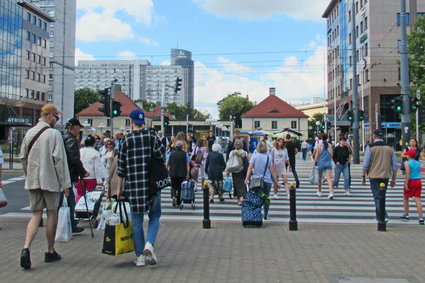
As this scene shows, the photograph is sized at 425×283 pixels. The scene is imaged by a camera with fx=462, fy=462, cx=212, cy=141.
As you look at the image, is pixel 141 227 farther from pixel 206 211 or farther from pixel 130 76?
pixel 130 76

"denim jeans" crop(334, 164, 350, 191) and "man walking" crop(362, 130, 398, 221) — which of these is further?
"denim jeans" crop(334, 164, 350, 191)

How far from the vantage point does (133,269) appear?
19.1ft

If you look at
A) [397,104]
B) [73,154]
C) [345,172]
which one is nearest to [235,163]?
[345,172]

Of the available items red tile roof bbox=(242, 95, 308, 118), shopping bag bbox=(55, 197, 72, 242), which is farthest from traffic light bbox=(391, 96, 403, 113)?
red tile roof bbox=(242, 95, 308, 118)

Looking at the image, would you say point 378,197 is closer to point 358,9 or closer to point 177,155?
point 177,155

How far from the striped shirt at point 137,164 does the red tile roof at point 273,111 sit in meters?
82.4

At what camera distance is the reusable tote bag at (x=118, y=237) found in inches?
228

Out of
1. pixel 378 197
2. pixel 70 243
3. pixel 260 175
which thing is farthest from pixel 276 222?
pixel 70 243

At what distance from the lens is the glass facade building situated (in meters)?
60.4

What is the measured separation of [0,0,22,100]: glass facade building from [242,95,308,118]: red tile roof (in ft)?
136

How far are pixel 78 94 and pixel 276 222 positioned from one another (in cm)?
10442

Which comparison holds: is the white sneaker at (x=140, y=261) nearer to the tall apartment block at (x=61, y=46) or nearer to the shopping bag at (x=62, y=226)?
the shopping bag at (x=62, y=226)

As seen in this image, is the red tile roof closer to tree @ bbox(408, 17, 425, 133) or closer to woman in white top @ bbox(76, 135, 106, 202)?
tree @ bbox(408, 17, 425, 133)

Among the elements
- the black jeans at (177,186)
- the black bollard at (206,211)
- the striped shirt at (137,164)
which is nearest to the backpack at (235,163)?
the black jeans at (177,186)
